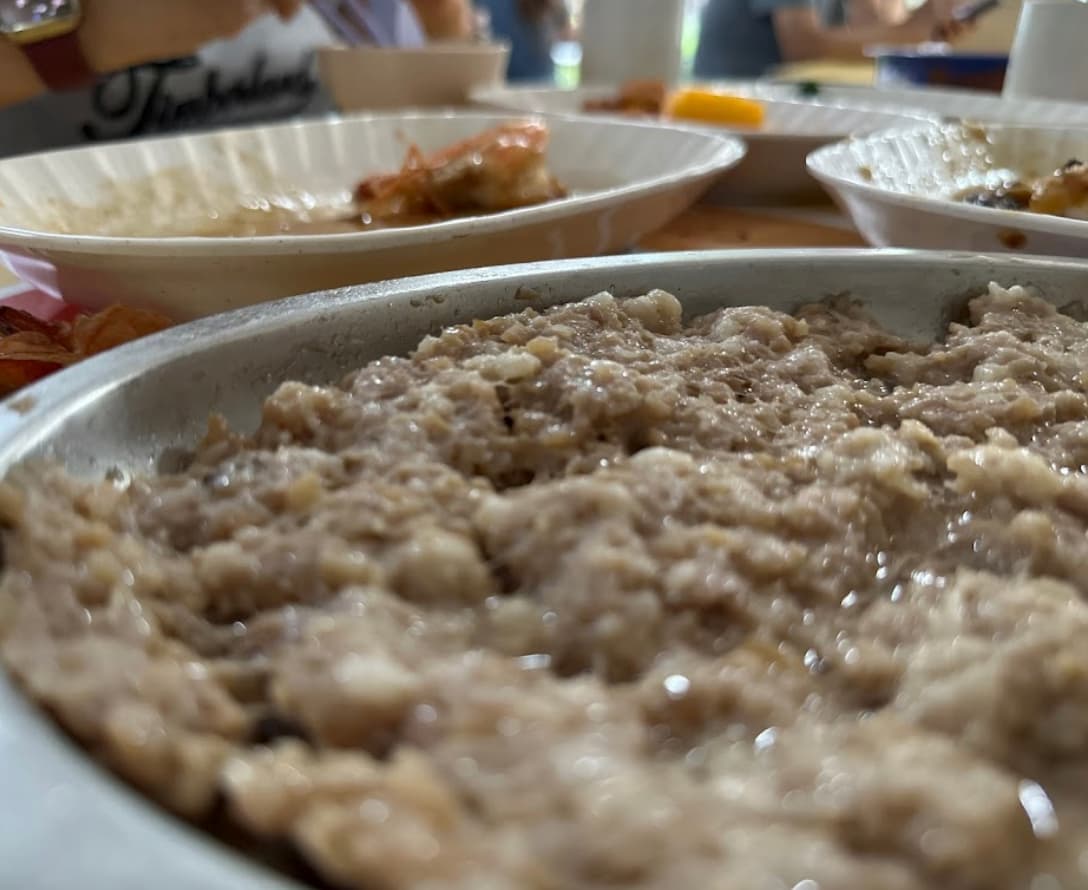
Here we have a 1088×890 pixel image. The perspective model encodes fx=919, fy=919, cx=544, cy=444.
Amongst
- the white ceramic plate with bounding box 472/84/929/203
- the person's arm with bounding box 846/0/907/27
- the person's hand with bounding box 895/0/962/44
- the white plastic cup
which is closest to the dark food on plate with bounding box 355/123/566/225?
the white ceramic plate with bounding box 472/84/929/203

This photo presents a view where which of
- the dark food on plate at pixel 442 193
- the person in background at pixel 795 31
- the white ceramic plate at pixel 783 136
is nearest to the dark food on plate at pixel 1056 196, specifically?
the white ceramic plate at pixel 783 136

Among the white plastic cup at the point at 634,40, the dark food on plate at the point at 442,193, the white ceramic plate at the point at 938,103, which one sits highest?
the white plastic cup at the point at 634,40

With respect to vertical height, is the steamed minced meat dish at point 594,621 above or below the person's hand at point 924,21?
below

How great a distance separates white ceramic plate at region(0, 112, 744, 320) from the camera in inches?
29.8

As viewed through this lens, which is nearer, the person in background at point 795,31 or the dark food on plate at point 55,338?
the dark food on plate at point 55,338

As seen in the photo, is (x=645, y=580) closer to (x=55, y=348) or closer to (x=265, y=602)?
(x=265, y=602)

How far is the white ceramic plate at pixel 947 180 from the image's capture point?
824 mm

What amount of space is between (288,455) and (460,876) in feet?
0.94

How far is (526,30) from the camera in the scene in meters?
4.34

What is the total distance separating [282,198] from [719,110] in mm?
770

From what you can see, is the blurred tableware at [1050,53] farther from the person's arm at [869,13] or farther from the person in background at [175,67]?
the person's arm at [869,13]

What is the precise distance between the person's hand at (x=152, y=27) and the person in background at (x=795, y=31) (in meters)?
2.55

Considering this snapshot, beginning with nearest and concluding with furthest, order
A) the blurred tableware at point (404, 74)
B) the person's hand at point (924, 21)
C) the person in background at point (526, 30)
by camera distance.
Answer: the blurred tableware at point (404, 74) → the person's hand at point (924, 21) → the person in background at point (526, 30)

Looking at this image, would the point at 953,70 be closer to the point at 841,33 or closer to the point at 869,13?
the point at 841,33
